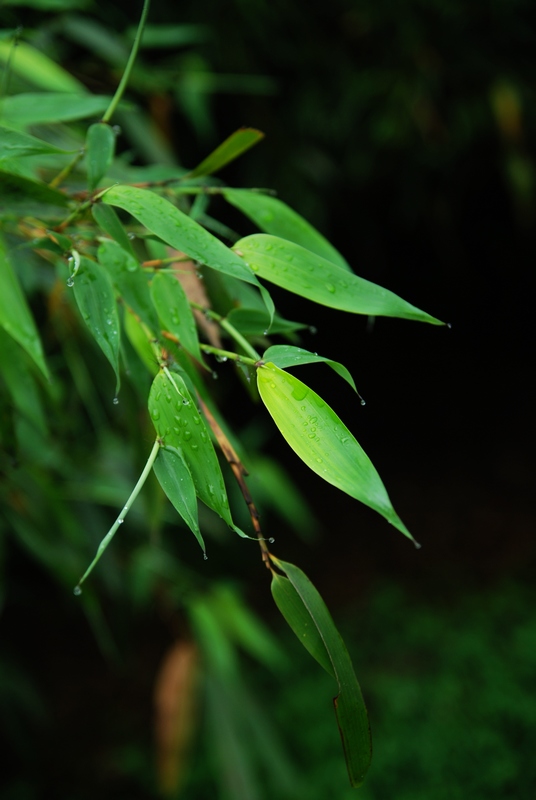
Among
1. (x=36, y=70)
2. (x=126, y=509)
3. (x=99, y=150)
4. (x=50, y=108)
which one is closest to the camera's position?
(x=126, y=509)

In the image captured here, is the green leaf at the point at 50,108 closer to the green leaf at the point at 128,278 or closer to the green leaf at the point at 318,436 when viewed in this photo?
the green leaf at the point at 128,278

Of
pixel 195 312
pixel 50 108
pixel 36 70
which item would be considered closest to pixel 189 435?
pixel 195 312

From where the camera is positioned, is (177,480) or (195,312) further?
(195,312)

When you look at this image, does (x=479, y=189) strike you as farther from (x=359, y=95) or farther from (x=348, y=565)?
(x=348, y=565)

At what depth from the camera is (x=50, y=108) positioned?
0.50 m

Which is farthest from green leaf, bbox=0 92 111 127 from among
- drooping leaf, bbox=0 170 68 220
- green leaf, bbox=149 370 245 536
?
green leaf, bbox=149 370 245 536

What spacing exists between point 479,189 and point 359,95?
2.50 feet

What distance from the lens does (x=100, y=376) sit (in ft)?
2.47

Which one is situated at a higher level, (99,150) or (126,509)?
(99,150)

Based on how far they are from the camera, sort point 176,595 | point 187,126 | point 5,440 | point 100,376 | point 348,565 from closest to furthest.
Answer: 1. point 5,440
2. point 100,376
3. point 176,595
4. point 187,126
5. point 348,565

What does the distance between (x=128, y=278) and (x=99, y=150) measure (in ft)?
0.22

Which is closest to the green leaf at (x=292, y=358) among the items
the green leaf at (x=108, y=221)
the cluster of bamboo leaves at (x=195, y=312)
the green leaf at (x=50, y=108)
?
the cluster of bamboo leaves at (x=195, y=312)

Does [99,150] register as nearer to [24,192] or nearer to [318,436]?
[24,192]

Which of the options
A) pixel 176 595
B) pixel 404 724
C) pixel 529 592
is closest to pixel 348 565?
pixel 529 592
